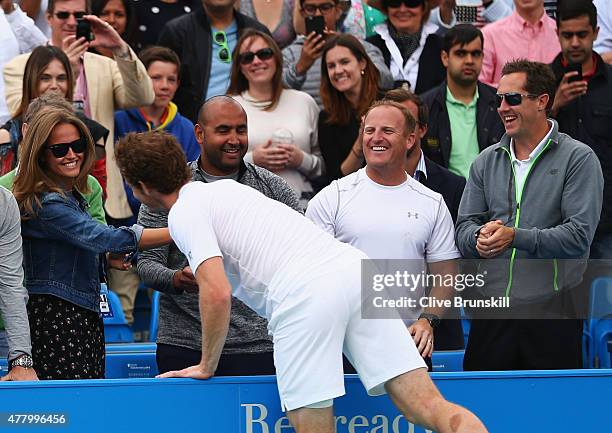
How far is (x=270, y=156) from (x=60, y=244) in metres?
2.09

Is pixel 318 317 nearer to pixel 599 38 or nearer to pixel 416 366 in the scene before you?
pixel 416 366

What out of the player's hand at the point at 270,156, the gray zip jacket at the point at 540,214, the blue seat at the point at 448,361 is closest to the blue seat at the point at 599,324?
the gray zip jacket at the point at 540,214

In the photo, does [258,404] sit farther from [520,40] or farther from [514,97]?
[520,40]

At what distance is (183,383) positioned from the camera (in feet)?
15.7

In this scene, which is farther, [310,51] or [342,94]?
[310,51]

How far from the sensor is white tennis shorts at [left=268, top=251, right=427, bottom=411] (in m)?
4.42

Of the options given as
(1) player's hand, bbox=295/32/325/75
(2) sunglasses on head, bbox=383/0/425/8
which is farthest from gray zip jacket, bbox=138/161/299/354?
(2) sunglasses on head, bbox=383/0/425/8

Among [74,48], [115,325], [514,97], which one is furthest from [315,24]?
[115,325]

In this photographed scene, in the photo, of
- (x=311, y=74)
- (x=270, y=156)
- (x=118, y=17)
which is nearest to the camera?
(x=270, y=156)

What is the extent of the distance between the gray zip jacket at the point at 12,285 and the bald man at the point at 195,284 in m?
0.70

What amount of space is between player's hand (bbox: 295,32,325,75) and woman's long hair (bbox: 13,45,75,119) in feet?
5.91

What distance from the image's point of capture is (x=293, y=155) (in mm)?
7129

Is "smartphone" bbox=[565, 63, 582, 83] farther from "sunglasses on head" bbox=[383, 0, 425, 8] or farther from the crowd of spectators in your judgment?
"sunglasses on head" bbox=[383, 0, 425, 8]

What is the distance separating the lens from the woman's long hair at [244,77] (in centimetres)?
729
